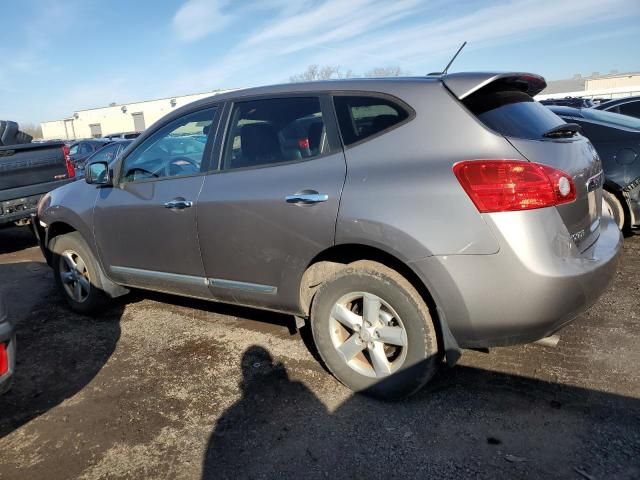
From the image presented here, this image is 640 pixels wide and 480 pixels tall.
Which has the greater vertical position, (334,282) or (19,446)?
(334,282)

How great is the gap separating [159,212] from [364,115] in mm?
1682

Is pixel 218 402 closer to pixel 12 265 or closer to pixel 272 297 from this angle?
pixel 272 297

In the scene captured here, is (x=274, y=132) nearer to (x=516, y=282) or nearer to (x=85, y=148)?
(x=516, y=282)

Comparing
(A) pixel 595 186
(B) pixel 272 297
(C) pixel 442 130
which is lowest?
(B) pixel 272 297

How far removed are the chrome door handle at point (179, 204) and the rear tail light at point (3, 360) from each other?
134 cm

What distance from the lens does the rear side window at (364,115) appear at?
2.64 meters

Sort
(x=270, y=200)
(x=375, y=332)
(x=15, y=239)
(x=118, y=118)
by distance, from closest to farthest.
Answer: (x=375, y=332)
(x=270, y=200)
(x=15, y=239)
(x=118, y=118)

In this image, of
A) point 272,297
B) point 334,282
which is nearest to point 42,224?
point 272,297

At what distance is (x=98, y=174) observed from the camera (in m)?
4.05

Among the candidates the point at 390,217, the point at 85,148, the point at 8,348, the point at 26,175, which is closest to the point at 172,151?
the point at 8,348

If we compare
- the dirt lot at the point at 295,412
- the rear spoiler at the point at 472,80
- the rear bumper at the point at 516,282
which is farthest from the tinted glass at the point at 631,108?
the rear bumper at the point at 516,282

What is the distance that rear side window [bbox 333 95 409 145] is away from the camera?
8.68 feet

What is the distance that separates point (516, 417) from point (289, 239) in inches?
62.0

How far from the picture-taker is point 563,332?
3.50 metres
